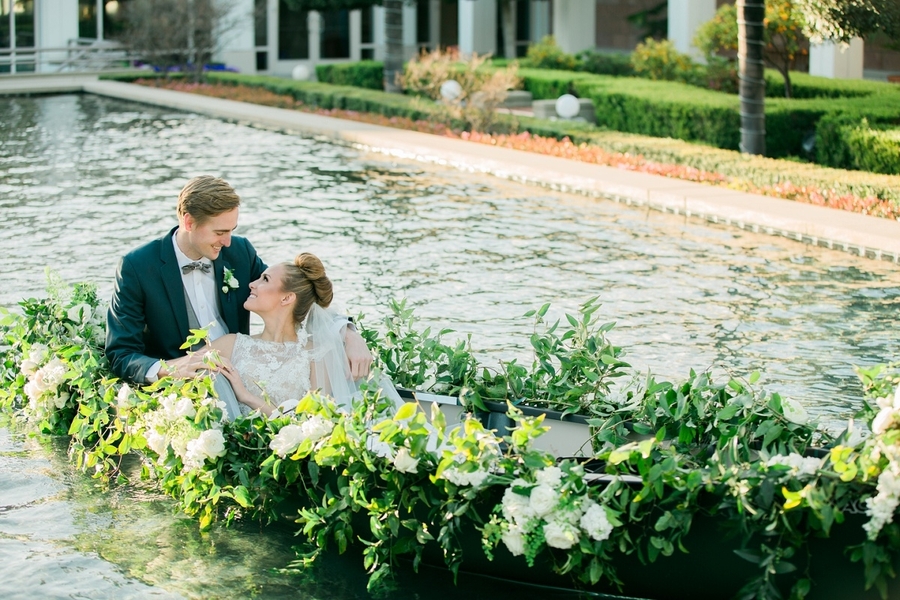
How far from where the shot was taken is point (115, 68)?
32.8 metres

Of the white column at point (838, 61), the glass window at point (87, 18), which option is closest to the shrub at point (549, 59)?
the white column at point (838, 61)

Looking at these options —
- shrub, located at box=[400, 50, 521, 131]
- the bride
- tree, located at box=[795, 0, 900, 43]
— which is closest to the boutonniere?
the bride

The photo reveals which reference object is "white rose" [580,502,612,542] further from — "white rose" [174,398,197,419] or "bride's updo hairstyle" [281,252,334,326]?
"bride's updo hairstyle" [281,252,334,326]

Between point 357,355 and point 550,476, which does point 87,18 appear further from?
point 550,476

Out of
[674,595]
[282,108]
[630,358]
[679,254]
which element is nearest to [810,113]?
[679,254]

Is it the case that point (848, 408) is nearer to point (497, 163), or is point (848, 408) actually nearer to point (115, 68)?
point (497, 163)

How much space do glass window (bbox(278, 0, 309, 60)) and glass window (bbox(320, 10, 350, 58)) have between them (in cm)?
58

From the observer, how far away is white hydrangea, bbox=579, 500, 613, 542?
4.46m

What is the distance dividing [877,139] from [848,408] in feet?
25.1

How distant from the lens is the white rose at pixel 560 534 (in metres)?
4.47

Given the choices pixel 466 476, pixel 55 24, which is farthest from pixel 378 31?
pixel 466 476

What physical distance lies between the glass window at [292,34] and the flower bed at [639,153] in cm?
1104

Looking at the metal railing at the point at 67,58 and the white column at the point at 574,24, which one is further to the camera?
the metal railing at the point at 67,58

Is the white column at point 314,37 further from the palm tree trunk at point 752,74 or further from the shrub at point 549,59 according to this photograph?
the palm tree trunk at point 752,74
